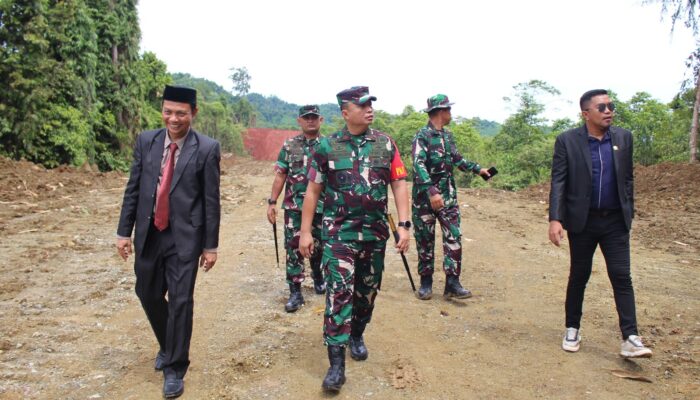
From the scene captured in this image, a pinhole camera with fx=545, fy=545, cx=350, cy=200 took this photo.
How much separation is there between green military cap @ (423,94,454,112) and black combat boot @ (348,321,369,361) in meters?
2.59

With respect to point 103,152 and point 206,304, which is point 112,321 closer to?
point 206,304

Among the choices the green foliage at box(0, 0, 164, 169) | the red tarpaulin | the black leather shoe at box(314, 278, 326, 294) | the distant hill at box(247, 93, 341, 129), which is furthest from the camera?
the distant hill at box(247, 93, 341, 129)

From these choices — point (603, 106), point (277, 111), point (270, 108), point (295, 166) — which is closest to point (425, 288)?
point (295, 166)

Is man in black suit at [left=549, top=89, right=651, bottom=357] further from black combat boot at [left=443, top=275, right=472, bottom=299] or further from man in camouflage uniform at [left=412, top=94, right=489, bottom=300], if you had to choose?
black combat boot at [left=443, top=275, right=472, bottom=299]

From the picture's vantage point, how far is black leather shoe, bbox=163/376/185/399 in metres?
3.66

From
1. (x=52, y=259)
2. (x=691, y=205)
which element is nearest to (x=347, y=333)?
(x=52, y=259)

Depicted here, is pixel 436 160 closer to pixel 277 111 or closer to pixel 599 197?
pixel 599 197

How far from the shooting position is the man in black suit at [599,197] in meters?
4.23

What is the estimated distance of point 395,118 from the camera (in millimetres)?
46250

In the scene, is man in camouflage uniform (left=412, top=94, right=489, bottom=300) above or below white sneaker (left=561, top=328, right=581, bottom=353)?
above

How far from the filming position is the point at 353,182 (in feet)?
12.7

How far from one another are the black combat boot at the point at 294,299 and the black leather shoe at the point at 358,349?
1.31 metres

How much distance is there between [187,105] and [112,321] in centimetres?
257

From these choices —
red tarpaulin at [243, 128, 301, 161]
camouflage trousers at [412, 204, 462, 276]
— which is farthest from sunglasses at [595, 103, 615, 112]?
red tarpaulin at [243, 128, 301, 161]
